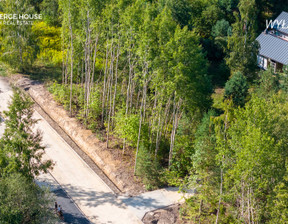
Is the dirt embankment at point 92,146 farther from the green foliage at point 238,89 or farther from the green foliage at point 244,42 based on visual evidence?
the green foliage at point 244,42

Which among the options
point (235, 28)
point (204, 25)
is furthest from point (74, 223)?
point (204, 25)

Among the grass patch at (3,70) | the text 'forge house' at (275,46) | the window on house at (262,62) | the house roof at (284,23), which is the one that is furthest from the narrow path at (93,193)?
the house roof at (284,23)

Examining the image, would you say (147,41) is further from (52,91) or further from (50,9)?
(50,9)

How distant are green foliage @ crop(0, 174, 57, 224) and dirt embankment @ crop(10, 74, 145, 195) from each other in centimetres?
821

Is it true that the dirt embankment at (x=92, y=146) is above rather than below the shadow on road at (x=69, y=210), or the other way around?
above

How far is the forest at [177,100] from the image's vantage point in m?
22.4

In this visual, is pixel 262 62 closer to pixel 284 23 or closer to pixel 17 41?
pixel 284 23

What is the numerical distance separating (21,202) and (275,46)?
42.8 meters

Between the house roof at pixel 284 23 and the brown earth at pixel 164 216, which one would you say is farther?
the house roof at pixel 284 23

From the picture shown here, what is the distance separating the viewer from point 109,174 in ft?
110

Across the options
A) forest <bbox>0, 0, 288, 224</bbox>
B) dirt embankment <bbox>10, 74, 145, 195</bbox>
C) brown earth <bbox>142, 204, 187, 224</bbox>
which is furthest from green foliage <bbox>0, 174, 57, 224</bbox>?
forest <bbox>0, 0, 288, 224</bbox>

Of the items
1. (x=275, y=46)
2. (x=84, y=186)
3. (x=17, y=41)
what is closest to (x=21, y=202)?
(x=84, y=186)

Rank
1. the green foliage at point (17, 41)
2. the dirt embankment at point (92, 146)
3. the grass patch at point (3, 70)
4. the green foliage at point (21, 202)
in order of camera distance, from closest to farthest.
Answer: the green foliage at point (21, 202)
the dirt embankment at point (92, 146)
the green foliage at point (17, 41)
the grass patch at point (3, 70)

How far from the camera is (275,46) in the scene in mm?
54719
